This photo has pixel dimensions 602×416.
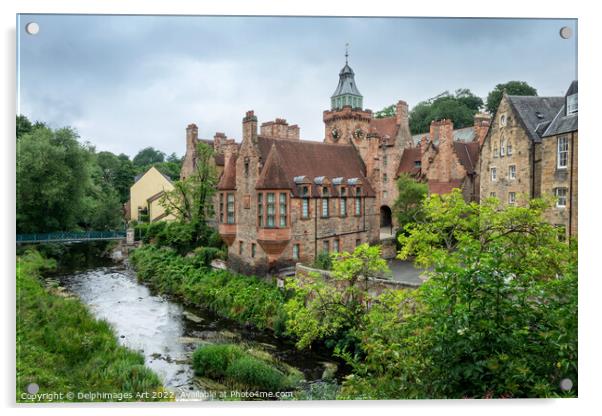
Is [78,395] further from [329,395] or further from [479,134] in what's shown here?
[479,134]

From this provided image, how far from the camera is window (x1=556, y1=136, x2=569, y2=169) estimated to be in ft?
24.1

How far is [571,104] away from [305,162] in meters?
9.70

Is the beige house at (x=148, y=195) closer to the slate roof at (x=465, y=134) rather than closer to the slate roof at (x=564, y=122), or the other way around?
the slate roof at (x=465, y=134)

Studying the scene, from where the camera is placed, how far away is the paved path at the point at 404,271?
12.7 metres

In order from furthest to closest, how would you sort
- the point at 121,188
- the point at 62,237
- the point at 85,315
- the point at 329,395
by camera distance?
the point at 121,188
the point at 85,315
the point at 62,237
the point at 329,395

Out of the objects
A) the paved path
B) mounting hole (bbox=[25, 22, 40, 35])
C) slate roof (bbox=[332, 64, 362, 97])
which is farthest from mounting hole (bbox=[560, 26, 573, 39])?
mounting hole (bbox=[25, 22, 40, 35])

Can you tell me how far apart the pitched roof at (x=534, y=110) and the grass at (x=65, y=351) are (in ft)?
25.9

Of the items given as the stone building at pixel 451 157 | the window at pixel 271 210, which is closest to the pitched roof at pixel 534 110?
the stone building at pixel 451 157

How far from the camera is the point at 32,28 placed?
657 cm

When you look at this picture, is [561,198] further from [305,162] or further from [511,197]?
[305,162]

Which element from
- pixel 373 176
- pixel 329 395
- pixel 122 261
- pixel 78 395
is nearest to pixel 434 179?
pixel 373 176

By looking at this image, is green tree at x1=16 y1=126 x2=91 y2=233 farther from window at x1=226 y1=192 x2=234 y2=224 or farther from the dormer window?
the dormer window

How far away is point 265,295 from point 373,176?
675 cm

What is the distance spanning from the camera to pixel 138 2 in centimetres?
653
